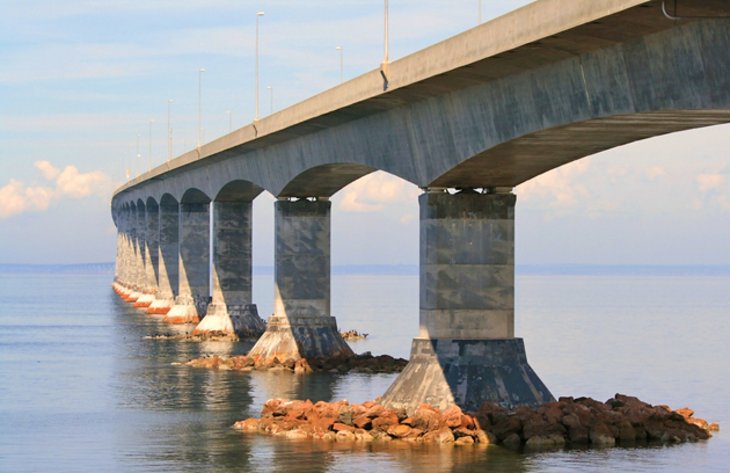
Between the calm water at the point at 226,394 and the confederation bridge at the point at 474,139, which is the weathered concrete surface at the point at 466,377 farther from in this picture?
the calm water at the point at 226,394

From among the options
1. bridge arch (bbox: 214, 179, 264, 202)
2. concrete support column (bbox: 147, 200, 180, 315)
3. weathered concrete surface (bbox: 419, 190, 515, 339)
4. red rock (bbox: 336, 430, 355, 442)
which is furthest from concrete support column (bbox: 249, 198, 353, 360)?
concrete support column (bbox: 147, 200, 180, 315)

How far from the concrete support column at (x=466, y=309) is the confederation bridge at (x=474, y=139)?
0.04m

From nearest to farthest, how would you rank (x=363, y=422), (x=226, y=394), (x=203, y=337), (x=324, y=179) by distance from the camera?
(x=363, y=422) → (x=226, y=394) → (x=324, y=179) → (x=203, y=337)

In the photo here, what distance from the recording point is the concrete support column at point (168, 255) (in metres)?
103

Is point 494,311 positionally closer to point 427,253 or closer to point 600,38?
point 427,253

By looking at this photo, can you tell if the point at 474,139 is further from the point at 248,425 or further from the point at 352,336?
the point at 352,336

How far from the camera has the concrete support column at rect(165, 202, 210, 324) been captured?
292ft

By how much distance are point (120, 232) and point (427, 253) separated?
13273 cm

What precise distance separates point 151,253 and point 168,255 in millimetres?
17219

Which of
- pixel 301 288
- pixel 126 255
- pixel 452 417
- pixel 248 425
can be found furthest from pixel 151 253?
pixel 452 417

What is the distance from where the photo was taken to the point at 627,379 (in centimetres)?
5888

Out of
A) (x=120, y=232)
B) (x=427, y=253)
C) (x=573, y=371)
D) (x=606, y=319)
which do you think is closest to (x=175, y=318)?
Result: (x=573, y=371)

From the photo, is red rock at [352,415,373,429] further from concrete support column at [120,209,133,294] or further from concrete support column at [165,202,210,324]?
concrete support column at [120,209,133,294]

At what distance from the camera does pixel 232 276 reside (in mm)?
75625
